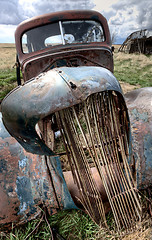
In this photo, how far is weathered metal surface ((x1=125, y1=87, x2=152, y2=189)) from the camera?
132 centimetres

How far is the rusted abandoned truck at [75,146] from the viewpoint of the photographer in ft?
2.84

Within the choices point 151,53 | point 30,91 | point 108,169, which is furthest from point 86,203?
point 151,53

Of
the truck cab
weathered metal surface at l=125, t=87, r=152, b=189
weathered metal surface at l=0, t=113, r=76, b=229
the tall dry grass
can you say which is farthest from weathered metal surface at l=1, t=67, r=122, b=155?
the tall dry grass

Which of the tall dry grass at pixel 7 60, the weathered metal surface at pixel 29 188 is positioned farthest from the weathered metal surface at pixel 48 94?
the tall dry grass at pixel 7 60

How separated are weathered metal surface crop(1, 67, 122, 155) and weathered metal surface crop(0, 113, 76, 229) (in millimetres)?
408

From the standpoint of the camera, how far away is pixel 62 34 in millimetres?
2260

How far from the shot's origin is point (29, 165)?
Answer: 1.27 m

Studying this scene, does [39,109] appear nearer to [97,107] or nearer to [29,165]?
[97,107]

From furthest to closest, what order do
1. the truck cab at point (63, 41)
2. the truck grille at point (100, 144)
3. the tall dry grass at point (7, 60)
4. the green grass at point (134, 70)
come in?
the tall dry grass at point (7, 60)
the green grass at point (134, 70)
the truck cab at point (63, 41)
the truck grille at point (100, 144)

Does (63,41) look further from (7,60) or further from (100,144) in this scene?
(7,60)

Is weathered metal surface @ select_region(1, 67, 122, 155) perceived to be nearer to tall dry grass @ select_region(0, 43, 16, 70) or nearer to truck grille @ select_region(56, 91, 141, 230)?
truck grille @ select_region(56, 91, 141, 230)

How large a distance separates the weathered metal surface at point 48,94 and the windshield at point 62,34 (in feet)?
5.15

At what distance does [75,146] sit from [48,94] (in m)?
0.52

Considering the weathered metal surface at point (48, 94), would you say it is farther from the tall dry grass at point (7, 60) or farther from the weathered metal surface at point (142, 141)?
the tall dry grass at point (7, 60)
